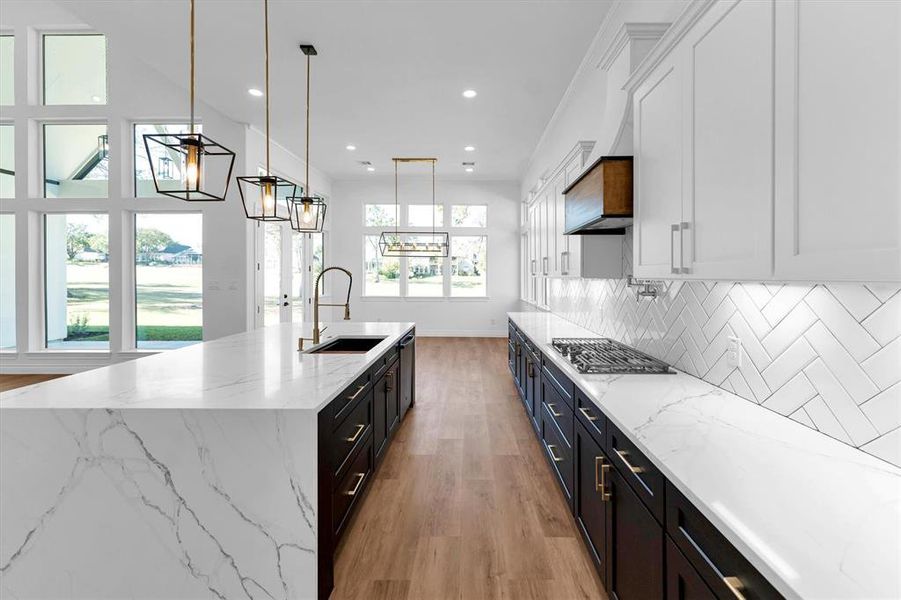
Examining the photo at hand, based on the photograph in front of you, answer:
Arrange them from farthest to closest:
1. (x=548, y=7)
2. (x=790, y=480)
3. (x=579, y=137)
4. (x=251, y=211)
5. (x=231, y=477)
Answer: (x=251, y=211), (x=579, y=137), (x=548, y=7), (x=231, y=477), (x=790, y=480)

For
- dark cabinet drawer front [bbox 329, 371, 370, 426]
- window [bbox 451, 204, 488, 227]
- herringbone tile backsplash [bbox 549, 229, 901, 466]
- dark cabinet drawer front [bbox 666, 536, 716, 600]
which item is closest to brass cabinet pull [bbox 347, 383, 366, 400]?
dark cabinet drawer front [bbox 329, 371, 370, 426]

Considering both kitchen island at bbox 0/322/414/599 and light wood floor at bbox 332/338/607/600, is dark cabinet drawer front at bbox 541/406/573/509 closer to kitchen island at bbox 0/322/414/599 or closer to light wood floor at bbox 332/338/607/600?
light wood floor at bbox 332/338/607/600

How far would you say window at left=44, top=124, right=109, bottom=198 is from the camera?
626cm

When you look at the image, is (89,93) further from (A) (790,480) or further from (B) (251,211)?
(A) (790,480)

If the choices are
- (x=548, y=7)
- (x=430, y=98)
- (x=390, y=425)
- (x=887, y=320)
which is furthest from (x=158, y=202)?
(x=887, y=320)

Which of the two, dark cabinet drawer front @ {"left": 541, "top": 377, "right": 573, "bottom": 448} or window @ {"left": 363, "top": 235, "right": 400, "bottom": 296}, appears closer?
dark cabinet drawer front @ {"left": 541, "top": 377, "right": 573, "bottom": 448}

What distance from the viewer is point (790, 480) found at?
3.51ft

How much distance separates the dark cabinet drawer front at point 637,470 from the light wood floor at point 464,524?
0.76 meters

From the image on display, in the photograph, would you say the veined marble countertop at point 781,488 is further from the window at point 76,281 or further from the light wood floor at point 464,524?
the window at point 76,281

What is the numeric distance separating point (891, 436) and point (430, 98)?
16.0ft

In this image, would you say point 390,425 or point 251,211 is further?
point 251,211

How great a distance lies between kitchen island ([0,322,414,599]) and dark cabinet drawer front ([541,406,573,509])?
1.32 meters

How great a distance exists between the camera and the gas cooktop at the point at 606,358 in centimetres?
221

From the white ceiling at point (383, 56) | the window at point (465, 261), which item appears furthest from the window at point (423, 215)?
the white ceiling at point (383, 56)
